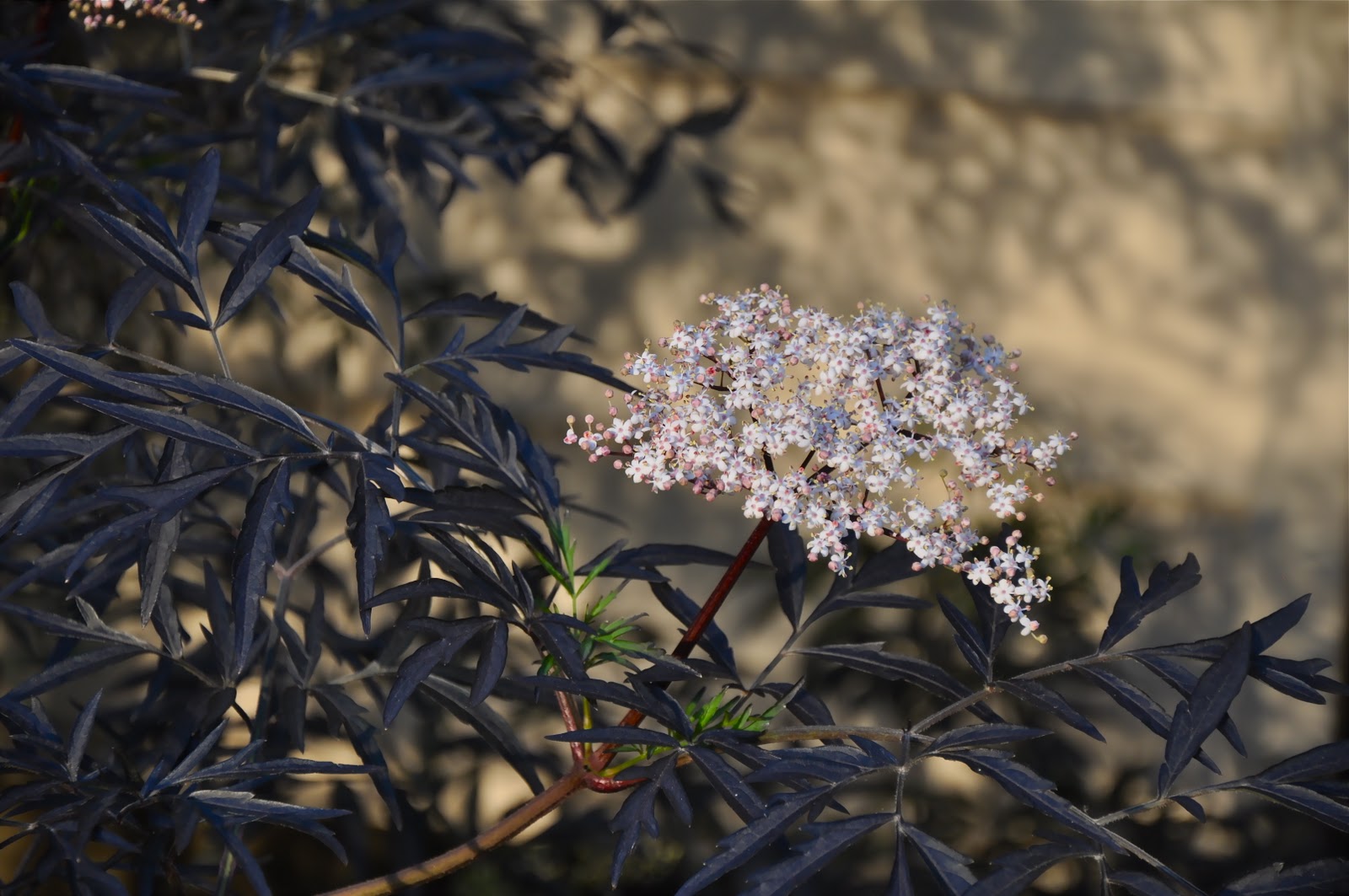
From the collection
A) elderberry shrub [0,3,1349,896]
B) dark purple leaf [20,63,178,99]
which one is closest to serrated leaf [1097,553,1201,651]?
elderberry shrub [0,3,1349,896]

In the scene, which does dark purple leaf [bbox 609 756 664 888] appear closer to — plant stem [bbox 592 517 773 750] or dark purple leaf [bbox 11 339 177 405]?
plant stem [bbox 592 517 773 750]

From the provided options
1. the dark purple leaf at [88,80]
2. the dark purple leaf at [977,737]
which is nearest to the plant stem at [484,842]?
the dark purple leaf at [977,737]

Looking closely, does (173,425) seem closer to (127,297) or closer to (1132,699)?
(127,297)

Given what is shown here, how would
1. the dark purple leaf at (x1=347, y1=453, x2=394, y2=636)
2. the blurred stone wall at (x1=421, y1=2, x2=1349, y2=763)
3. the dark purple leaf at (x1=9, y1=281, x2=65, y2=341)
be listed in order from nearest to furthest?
the dark purple leaf at (x1=347, y1=453, x2=394, y2=636)
the dark purple leaf at (x1=9, y1=281, x2=65, y2=341)
the blurred stone wall at (x1=421, y1=2, x2=1349, y2=763)

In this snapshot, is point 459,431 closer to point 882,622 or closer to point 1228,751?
point 882,622

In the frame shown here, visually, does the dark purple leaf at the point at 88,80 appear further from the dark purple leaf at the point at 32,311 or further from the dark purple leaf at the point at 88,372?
the dark purple leaf at the point at 88,372

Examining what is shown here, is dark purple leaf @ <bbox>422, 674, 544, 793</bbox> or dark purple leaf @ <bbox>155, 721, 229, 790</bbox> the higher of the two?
dark purple leaf @ <bbox>422, 674, 544, 793</bbox>
